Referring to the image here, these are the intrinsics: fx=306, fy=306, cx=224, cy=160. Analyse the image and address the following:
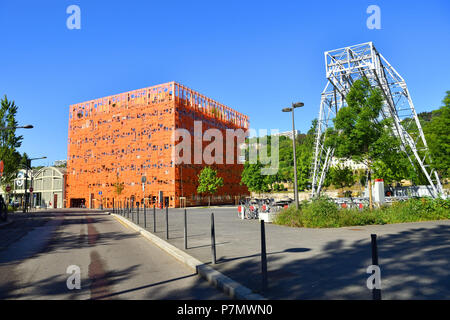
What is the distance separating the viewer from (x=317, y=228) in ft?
43.5

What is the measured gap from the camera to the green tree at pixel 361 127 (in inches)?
704

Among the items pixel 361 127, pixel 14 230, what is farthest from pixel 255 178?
pixel 14 230

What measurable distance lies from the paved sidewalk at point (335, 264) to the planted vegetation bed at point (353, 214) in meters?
3.19

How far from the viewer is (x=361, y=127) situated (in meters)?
17.6

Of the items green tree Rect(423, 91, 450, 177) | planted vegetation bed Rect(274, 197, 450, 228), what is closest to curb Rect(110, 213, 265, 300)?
planted vegetation bed Rect(274, 197, 450, 228)

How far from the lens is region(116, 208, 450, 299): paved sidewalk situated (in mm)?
4730

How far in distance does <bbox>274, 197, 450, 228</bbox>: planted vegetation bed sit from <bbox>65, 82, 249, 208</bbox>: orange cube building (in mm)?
38578

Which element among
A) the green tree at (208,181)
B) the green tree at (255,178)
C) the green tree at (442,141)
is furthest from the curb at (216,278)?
the green tree at (255,178)

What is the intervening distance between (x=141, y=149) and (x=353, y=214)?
2084 inches

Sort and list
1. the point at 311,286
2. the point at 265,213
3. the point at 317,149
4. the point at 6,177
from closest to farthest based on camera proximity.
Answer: the point at 311,286 < the point at 265,213 < the point at 317,149 < the point at 6,177
